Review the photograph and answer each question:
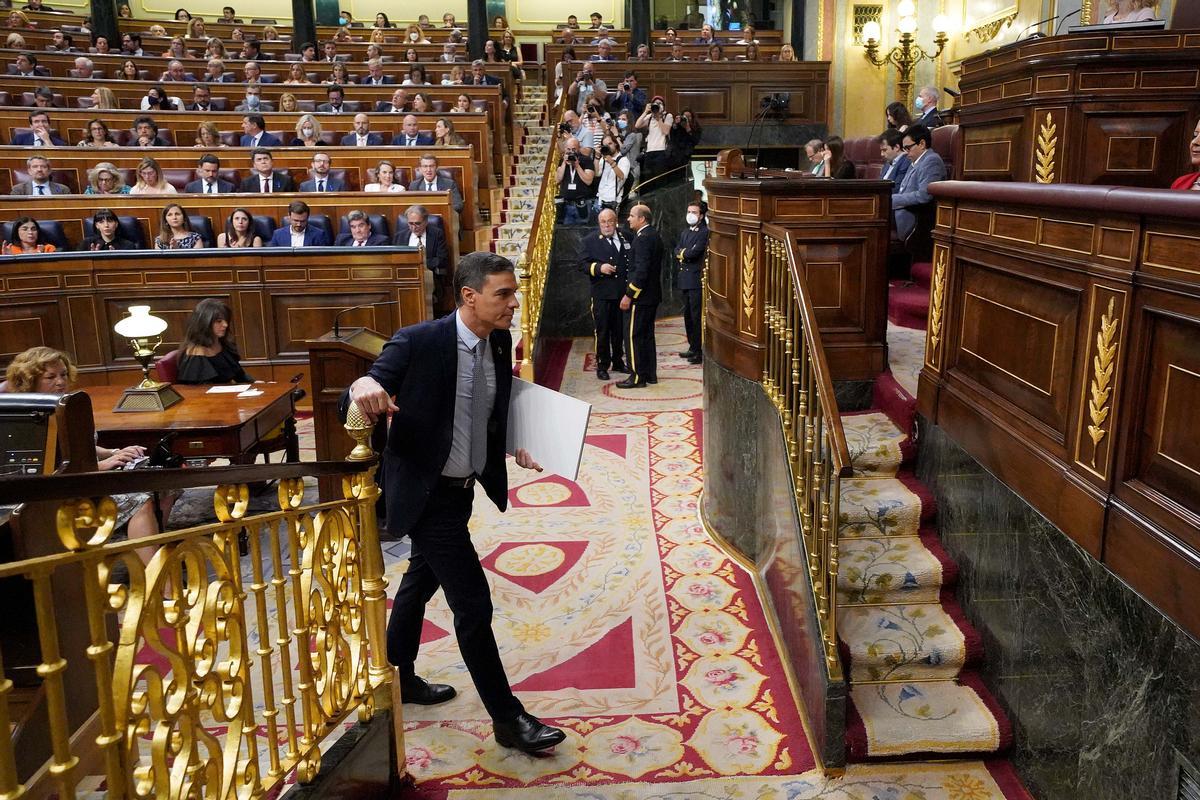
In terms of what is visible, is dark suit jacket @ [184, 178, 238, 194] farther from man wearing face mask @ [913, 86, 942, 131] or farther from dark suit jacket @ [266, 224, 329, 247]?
man wearing face mask @ [913, 86, 942, 131]

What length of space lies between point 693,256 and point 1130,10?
12.5ft

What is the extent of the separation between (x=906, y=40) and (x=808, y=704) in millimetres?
11416

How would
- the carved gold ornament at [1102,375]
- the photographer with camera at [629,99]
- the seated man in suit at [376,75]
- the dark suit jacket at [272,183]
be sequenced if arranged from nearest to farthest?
the carved gold ornament at [1102,375], the dark suit jacket at [272,183], the photographer with camera at [629,99], the seated man in suit at [376,75]

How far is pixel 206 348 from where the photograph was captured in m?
5.00

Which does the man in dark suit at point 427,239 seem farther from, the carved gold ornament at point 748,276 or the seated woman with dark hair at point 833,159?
the carved gold ornament at point 748,276

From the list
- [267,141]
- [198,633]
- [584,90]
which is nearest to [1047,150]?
[198,633]

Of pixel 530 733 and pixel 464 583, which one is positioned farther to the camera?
pixel 530 733

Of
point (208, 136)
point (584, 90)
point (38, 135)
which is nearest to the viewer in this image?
point (38, 135)

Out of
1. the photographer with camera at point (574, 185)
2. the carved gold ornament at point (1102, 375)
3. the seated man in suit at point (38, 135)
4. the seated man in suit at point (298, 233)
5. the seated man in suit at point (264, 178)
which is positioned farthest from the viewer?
the photographer with camera at point (574, 185)

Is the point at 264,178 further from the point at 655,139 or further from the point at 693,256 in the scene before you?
the point at 655,139

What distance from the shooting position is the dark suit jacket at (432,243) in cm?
752

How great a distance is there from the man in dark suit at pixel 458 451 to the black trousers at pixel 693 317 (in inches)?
220

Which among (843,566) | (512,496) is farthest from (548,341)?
(843,566)

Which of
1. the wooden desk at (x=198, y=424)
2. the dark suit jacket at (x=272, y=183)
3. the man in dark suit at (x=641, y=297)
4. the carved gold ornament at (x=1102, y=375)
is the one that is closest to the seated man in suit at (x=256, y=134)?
the dark suit jacket at (x=272, y=183)
